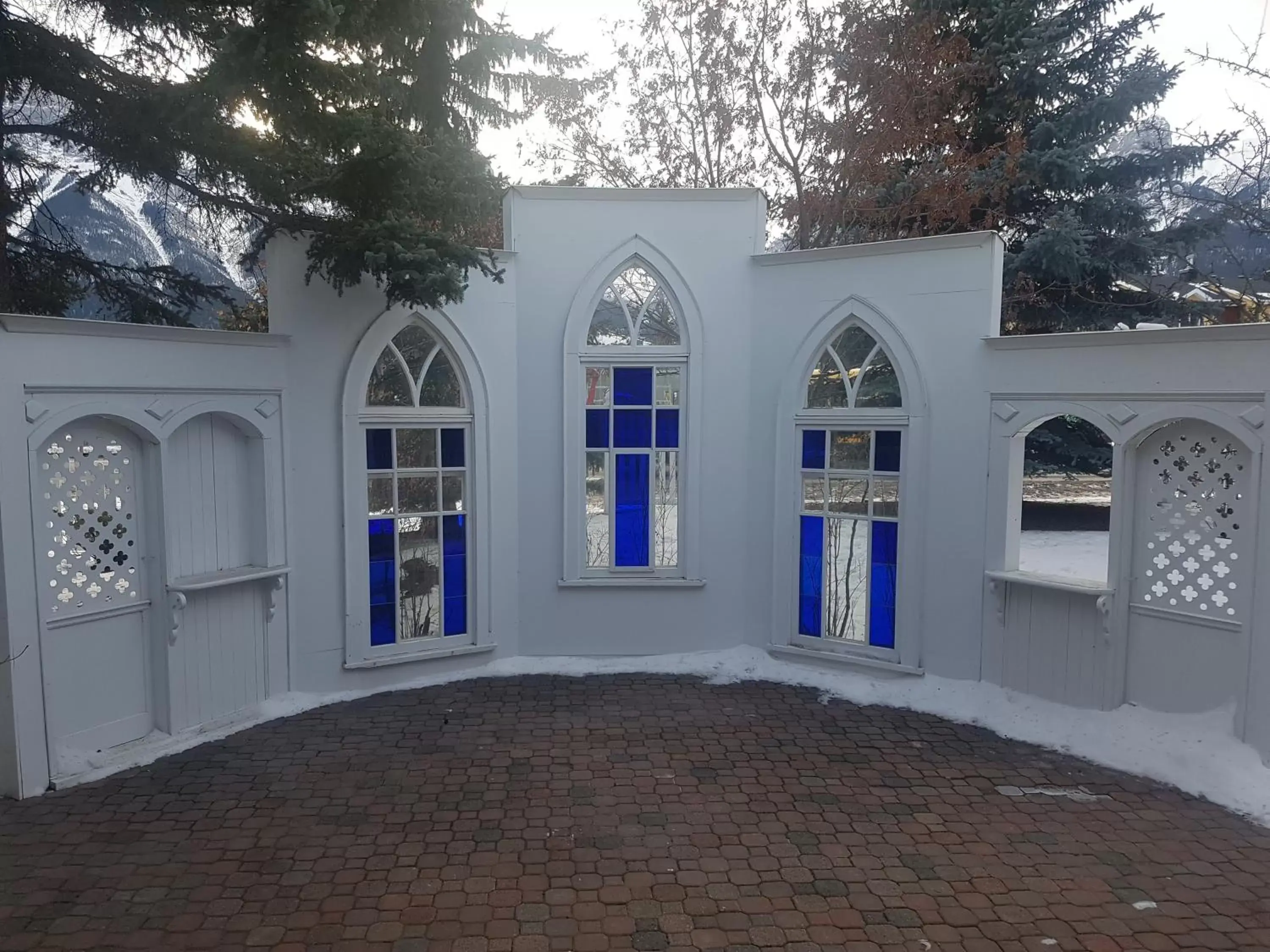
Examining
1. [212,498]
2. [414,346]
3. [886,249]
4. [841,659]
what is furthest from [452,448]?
[886,249]

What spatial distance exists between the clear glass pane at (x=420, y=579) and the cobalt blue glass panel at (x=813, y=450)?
314cm

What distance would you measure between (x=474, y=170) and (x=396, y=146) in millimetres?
586

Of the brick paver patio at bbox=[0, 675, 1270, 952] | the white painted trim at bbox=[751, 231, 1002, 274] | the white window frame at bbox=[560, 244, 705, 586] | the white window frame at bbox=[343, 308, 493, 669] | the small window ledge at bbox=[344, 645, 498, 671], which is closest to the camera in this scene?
the brick paver patio at bbox=[0, 675, 1270, 952]

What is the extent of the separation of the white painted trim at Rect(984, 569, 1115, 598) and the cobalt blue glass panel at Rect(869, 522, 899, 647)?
0.77 m

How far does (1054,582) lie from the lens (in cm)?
587

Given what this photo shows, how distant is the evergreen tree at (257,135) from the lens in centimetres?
554

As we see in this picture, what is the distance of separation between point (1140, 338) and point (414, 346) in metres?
5.27

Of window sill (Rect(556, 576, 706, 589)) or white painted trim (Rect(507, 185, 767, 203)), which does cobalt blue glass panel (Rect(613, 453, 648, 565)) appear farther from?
white painted trim (Rect(507, 185, 767, 203))

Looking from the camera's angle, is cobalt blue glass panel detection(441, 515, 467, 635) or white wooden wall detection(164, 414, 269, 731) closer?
white wooden wall detection(164, 414, 269, 731)

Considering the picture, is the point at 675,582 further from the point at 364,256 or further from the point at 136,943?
the point at 136,943

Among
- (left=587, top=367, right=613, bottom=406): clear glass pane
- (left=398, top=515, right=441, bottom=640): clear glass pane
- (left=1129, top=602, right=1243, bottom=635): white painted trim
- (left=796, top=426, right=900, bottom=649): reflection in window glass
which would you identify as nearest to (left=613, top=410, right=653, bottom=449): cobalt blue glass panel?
(left=587, top=367, right=613, bottom=406): clear glass pane

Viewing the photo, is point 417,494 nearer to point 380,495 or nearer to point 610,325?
point 380,495

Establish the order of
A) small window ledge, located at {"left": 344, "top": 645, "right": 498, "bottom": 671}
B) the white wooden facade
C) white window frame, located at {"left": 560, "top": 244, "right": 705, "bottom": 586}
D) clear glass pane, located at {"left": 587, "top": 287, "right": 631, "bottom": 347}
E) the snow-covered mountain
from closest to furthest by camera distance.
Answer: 1. the white wooden facade
2. small window ledge, located at {"left": 344, "top": 645, "right": 498, "bottom": 671}
3. white window frame, located at {"left": 560, "top": 244, "right": 705, "bottom": 586}
4. clear glass pane, located at {"left": 587, "top": 287, "right": 631, "bottom": 347}
5. the snow-covered mountain

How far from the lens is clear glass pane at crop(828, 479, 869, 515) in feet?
22.4
